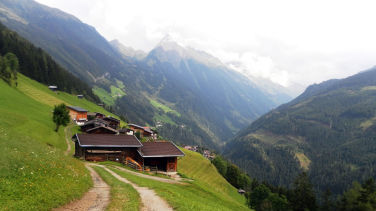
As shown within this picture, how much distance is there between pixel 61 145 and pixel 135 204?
53.0 m

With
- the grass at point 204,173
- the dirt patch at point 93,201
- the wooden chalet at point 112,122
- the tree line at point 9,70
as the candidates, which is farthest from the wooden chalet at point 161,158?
the tree line at point 9,70

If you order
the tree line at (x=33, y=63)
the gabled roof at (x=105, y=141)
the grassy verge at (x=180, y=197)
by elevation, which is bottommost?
the grassy verge at (x=180, y=197)

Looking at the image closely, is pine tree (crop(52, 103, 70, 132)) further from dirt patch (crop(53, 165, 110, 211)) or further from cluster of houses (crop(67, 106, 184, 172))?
dirt patch (crop(53, 165, 110, 211))

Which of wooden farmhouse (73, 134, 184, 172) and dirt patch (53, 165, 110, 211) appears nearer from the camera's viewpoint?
dirt patch (53, 165, 110, 211)

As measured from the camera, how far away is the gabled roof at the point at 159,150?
55769mm

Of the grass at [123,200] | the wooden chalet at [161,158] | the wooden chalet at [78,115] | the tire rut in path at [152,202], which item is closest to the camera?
the grass at [123,200]

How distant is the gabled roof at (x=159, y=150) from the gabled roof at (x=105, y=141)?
8.96 feet

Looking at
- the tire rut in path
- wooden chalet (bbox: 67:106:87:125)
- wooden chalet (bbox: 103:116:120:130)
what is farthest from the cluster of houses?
wooden chalet (bbox: 103:116:120:130)

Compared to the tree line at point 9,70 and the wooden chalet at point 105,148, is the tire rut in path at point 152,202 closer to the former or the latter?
the wooden chalet at point 105,148

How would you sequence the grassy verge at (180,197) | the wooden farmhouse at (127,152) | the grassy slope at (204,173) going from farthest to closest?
the grassy slope at (204,173) < the wooden farmhouse at (127,152) < the grassy verge at (180,197)

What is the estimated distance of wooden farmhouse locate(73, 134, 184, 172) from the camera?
53188mm

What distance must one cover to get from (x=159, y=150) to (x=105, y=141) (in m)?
Result: 12.6

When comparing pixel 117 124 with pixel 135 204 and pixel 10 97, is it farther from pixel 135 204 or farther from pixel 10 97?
pixel 135 204

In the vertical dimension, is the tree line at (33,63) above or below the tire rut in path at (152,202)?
above
